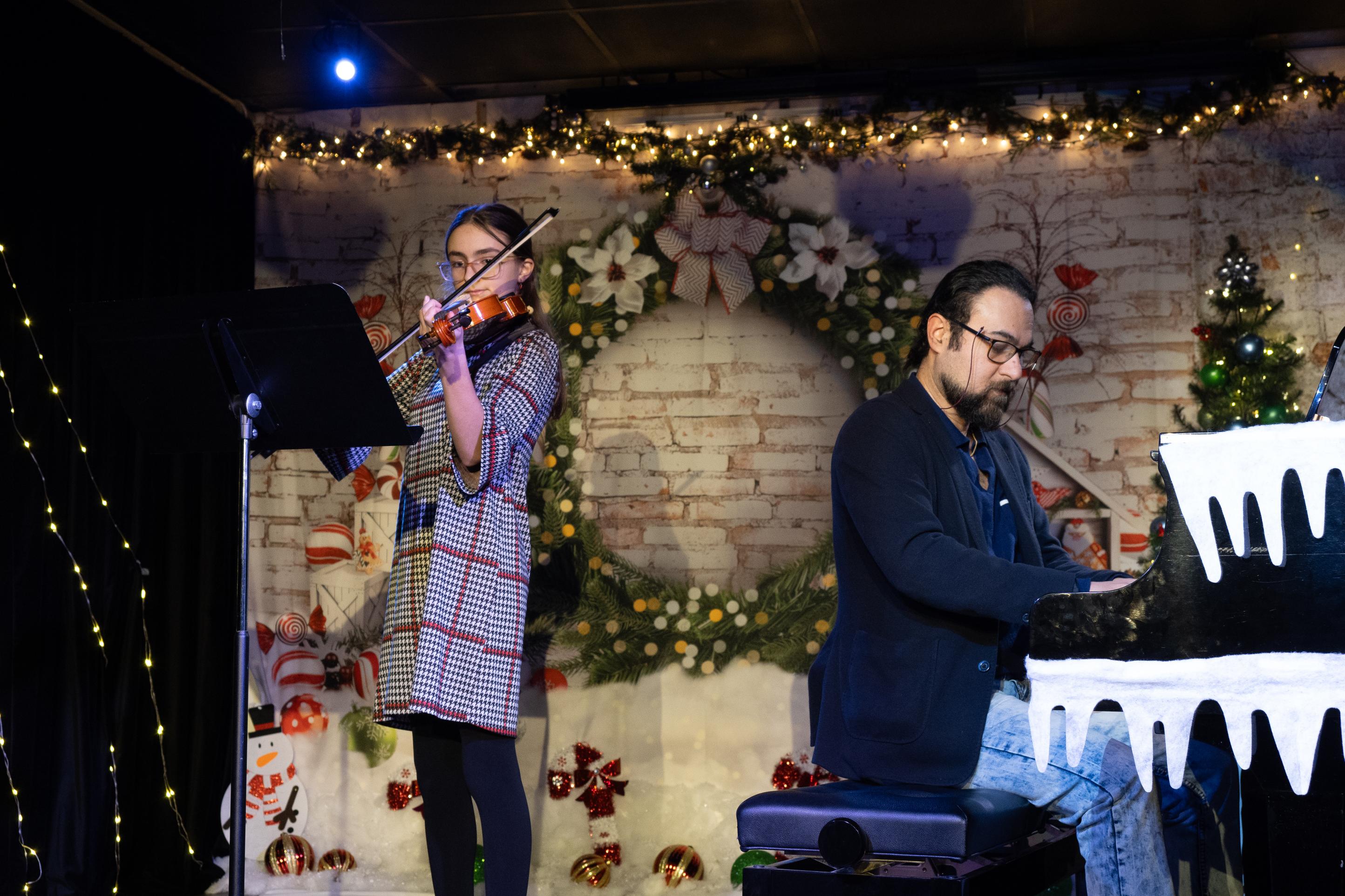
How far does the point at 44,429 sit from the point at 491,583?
1.49 m

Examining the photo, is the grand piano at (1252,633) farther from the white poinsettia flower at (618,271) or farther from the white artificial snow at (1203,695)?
the white poinsettia flower at (618,271)

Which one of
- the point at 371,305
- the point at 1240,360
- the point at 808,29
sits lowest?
the point at 1240,360

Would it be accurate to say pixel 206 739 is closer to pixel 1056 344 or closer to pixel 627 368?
pixel 627 368

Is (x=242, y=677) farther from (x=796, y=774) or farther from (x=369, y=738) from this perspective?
(x=796, y=774)

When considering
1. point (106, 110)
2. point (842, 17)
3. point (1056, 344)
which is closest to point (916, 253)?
point (1056, 344)

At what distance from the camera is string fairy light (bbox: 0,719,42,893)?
2.89m

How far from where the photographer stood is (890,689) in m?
1.98

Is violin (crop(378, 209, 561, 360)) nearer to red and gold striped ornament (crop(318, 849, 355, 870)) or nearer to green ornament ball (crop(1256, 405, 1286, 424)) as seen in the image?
red and gold striped ornament (crop(318, 849, 355, 870))

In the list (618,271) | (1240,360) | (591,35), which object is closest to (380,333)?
(618,271)

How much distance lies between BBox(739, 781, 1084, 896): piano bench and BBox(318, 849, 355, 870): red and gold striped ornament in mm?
2312

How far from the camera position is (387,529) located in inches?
154

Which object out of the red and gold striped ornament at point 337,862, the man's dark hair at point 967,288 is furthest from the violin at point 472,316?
the red and gold striped ornament at point 337,862

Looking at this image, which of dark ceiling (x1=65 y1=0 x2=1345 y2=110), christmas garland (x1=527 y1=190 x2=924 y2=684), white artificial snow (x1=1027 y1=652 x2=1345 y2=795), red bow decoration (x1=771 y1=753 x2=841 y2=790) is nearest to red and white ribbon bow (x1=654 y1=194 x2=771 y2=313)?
christmas garland (x1=527 y1=190 x2=924 y2=684)

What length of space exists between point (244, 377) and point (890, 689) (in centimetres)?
125
